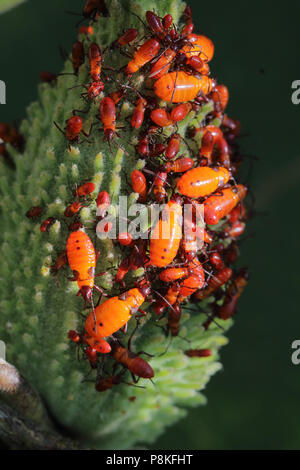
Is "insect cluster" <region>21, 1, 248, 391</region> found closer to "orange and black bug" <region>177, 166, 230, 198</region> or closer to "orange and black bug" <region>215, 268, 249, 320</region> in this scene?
"orange and black bug" <region>177, 166, 230, 198</region>

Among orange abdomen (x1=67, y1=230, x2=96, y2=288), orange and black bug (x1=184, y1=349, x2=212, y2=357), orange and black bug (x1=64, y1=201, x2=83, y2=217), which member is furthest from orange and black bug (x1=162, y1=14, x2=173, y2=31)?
orange and black bug (x1=184, y1=349, x2=212, y2=357)

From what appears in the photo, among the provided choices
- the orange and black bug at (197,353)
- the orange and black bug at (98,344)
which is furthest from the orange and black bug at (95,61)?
the orange and black bug at (197,353)

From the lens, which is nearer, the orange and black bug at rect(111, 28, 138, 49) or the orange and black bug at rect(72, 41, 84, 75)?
the orange and black bug at rect(111, 28, 138, 49)

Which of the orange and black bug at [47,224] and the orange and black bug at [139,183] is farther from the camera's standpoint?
the orange and black bug at [47,224]

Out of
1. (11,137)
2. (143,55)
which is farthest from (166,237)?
(11,137)

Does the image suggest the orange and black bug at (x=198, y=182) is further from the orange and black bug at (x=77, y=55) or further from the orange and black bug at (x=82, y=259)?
the orange and black bug at (x=77, y=55)

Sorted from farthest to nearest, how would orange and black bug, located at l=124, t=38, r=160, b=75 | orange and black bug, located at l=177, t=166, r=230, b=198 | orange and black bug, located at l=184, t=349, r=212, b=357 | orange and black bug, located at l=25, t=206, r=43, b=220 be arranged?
orange and black bug, located at l=184, t=349, r=212, b=357, orange and black bug, located at l=25, t=206, r=43, b=220, orange and black bug, located at l=177, t=166, r=230, b=198, orange and black bug, located at l=124, t=38, r=160, b=75

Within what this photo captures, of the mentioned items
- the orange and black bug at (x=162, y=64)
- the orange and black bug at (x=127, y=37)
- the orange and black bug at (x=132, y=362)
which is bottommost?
the orange and black bug at (x=132, y=362)

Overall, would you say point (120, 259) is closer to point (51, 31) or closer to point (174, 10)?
point (174, 10)
